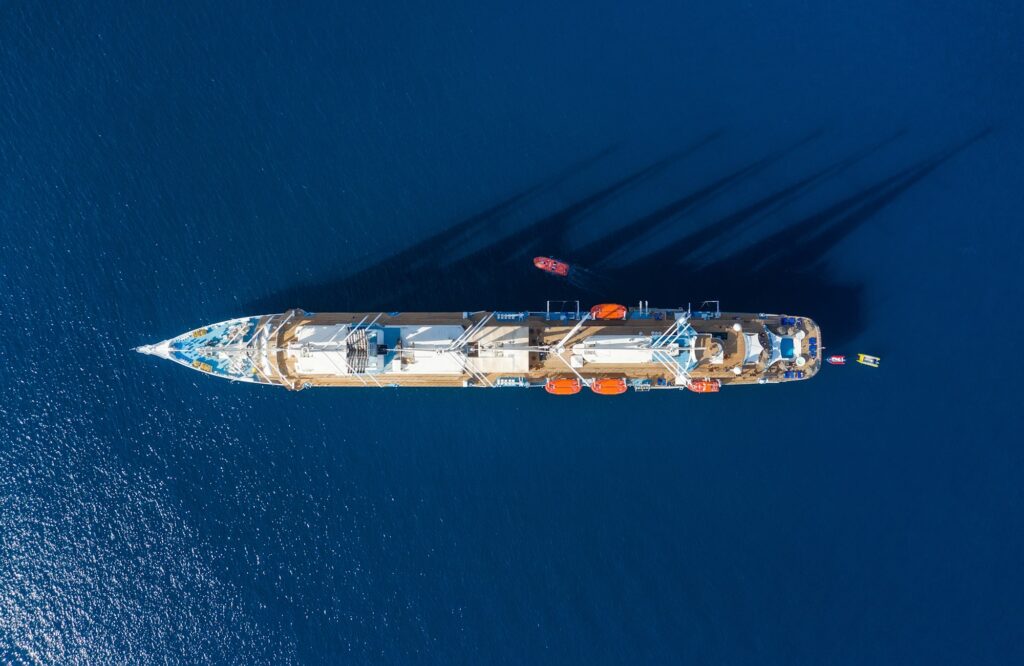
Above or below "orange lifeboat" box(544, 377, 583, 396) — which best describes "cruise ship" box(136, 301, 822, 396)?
above

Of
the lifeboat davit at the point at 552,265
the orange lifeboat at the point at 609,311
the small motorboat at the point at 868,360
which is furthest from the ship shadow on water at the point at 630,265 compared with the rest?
the orange lifeboat at the point at 609,311

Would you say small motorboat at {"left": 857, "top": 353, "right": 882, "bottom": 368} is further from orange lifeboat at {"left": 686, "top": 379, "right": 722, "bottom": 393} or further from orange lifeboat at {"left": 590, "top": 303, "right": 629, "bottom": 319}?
orange lifeboat at {"left": 590, "top": 303, "right": 629, "bottom": 319}

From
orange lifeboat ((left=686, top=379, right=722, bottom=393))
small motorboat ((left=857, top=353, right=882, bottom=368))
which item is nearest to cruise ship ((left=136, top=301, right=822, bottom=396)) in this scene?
orange lifeboat ((left=686, top=379, right=722, bottom=393))

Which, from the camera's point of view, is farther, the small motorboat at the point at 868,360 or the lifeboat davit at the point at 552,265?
the small motorboat at the point at 868,360

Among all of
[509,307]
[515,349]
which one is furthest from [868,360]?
[509,307]

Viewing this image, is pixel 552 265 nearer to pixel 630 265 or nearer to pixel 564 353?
pixel 630 265

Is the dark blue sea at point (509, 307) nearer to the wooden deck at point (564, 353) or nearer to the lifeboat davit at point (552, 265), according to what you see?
the lifeboat davit at point (552, 265)
